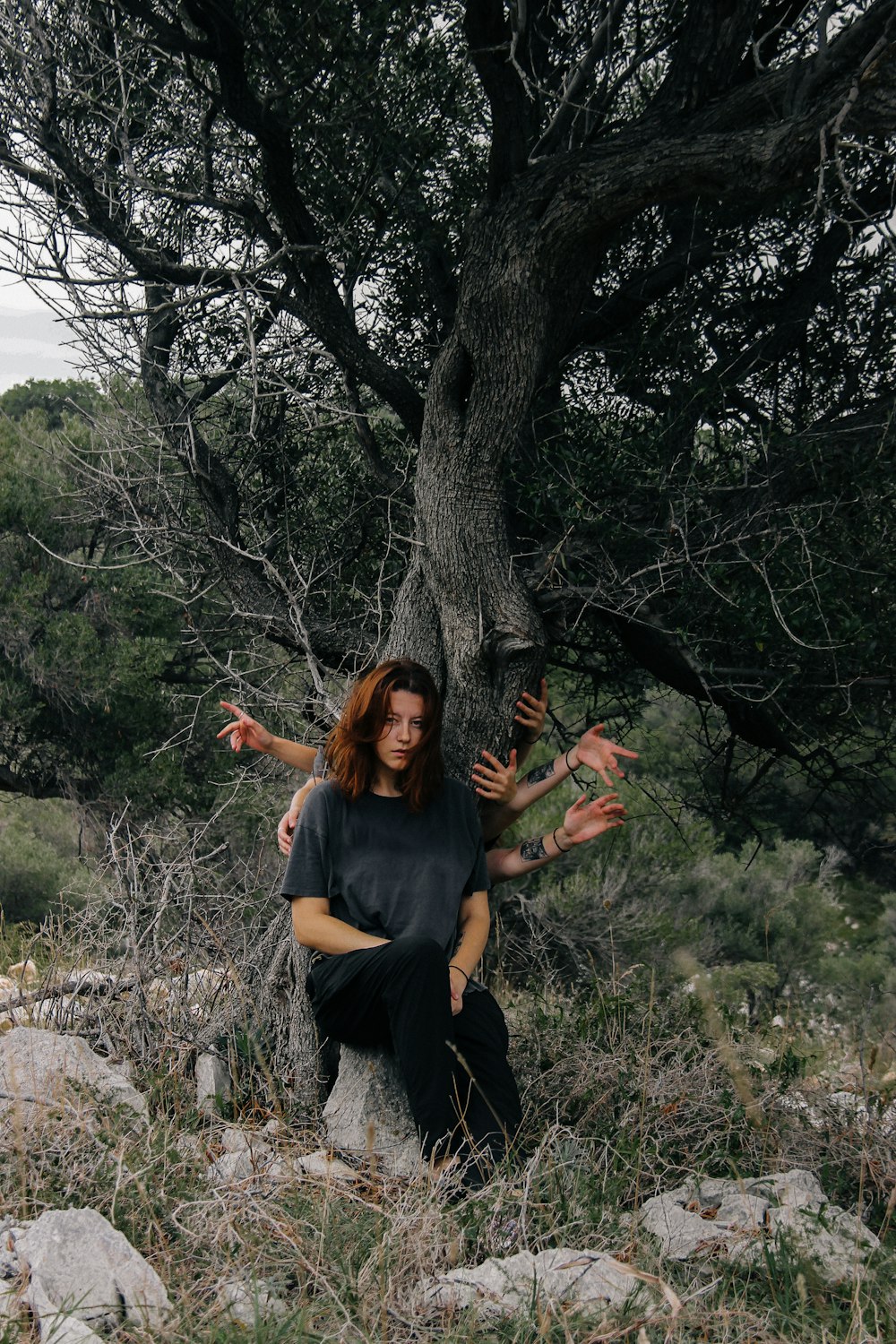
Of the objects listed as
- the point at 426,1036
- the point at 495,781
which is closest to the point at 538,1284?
the point at 426,1036

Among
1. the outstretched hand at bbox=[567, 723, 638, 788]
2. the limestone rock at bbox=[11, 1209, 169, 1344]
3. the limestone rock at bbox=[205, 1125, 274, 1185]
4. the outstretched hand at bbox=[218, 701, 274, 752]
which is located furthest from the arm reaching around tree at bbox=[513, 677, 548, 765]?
the limestone rock at bbox=[11, 1209, 169, 1344]

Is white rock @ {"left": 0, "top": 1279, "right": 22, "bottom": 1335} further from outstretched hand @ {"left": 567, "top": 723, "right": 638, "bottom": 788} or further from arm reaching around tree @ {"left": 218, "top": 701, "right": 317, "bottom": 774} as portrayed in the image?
outstretched hand @ {"left": 567, "top": 723, "right": 638, "bottom": 788}

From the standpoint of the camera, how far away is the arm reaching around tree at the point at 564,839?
14.7 ft

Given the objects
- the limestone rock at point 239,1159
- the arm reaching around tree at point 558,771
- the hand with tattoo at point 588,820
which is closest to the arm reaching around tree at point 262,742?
the arm reaching around tree at point 558,771

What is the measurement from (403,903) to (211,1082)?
1088 mm

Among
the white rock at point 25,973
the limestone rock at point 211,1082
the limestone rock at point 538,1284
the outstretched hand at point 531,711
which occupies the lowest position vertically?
the white rock at point 25,973

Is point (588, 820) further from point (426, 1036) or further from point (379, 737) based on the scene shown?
point (426, 1036)

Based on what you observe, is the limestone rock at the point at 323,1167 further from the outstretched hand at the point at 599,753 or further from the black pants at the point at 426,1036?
the outstretched hand at the point at 599,753

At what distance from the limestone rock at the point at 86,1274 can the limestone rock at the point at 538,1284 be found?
67cm

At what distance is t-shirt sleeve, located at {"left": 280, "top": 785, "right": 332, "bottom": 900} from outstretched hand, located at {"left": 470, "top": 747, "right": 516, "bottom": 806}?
79cm

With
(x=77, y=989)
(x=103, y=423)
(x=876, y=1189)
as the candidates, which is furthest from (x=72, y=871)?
(x=876, y=1189)

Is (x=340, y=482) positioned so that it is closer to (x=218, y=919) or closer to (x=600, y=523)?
(x=600, y=523)

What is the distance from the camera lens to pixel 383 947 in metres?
3.84

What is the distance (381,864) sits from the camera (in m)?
4.21
